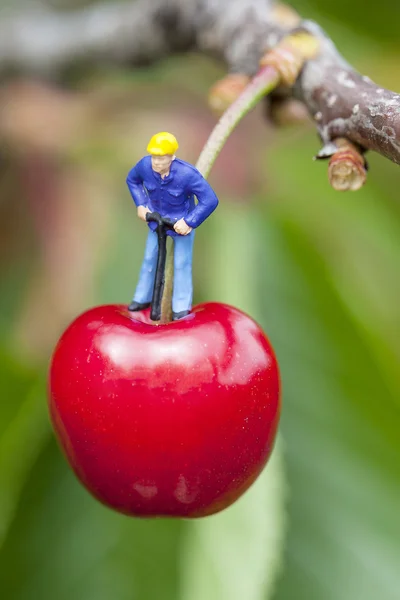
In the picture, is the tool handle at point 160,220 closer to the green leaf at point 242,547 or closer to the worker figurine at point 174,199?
the worker figurine at point 174,199

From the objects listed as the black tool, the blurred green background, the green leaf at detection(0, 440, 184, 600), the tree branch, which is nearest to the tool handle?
the black tool

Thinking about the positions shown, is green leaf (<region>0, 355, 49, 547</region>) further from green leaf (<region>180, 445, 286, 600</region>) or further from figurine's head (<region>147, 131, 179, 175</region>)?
figurine's head (<region>147, 131, 179, 175</region>)

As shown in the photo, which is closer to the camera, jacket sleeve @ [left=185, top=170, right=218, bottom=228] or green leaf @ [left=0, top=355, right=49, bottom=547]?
jacket sleeve @ [left=185, top=170, right=218, bottom=228]

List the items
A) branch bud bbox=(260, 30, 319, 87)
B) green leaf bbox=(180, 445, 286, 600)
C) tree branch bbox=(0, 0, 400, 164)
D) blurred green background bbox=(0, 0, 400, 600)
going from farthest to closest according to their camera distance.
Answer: blurred green background bbox=(0, 0, 400, 600), green leaf bbox=(180, 445, 286, 600), branch bud bbox=(260, 30, 319, 87), tree branch bbox=(0, 0, 400, 164)

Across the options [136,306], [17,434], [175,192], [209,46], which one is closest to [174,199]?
[175,192]

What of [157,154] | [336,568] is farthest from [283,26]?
[336,568]

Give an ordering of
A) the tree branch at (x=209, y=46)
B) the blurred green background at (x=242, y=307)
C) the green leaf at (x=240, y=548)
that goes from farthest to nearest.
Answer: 1. the blurred green background at (x=242, y=307)
2. the green leaf at (x=240, y=548)
3. the tree branch at (x=209, y=46)

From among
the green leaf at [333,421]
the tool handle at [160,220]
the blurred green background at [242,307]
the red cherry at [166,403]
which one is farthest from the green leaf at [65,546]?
the tool handle at [160,220]

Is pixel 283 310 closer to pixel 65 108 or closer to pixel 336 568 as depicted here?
pixel 336 568
